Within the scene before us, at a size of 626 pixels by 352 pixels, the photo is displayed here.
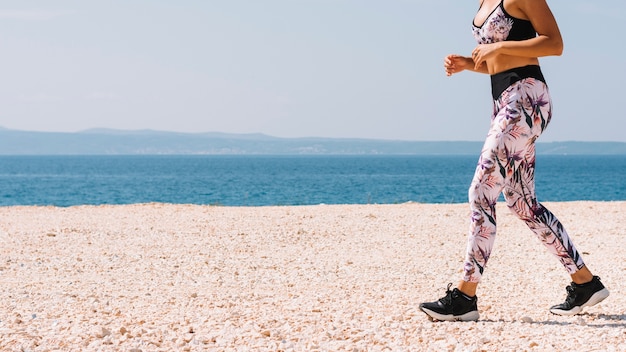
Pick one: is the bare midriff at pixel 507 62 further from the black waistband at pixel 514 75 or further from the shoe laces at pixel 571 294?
the shoe laces at pixel 571 294

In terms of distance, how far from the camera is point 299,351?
13.9 feet

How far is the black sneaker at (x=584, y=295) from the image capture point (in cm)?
486

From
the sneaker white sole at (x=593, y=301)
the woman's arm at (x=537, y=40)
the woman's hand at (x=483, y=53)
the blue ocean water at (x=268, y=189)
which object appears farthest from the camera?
the blue ocean water at (x=268, y=189)

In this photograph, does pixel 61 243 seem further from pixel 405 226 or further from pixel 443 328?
pixel 443 328

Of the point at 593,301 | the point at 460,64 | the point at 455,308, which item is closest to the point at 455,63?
the point at 460,64

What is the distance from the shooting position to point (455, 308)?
4746 mm

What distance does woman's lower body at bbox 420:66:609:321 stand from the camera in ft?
14.7

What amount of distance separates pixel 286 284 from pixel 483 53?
3.09 m

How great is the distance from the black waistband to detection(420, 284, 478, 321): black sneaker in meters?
1.27

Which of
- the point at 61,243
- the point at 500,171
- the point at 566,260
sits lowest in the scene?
the point at 61,243

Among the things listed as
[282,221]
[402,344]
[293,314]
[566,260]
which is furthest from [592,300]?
[282,221]

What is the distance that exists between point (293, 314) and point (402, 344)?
109 centimetres

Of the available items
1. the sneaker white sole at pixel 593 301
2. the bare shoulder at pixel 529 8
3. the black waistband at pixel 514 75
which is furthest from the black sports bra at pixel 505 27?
the sneaker white sole at pixel 593 301

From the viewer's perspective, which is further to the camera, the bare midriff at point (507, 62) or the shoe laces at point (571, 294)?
the shoe laces at point (571, 294)
